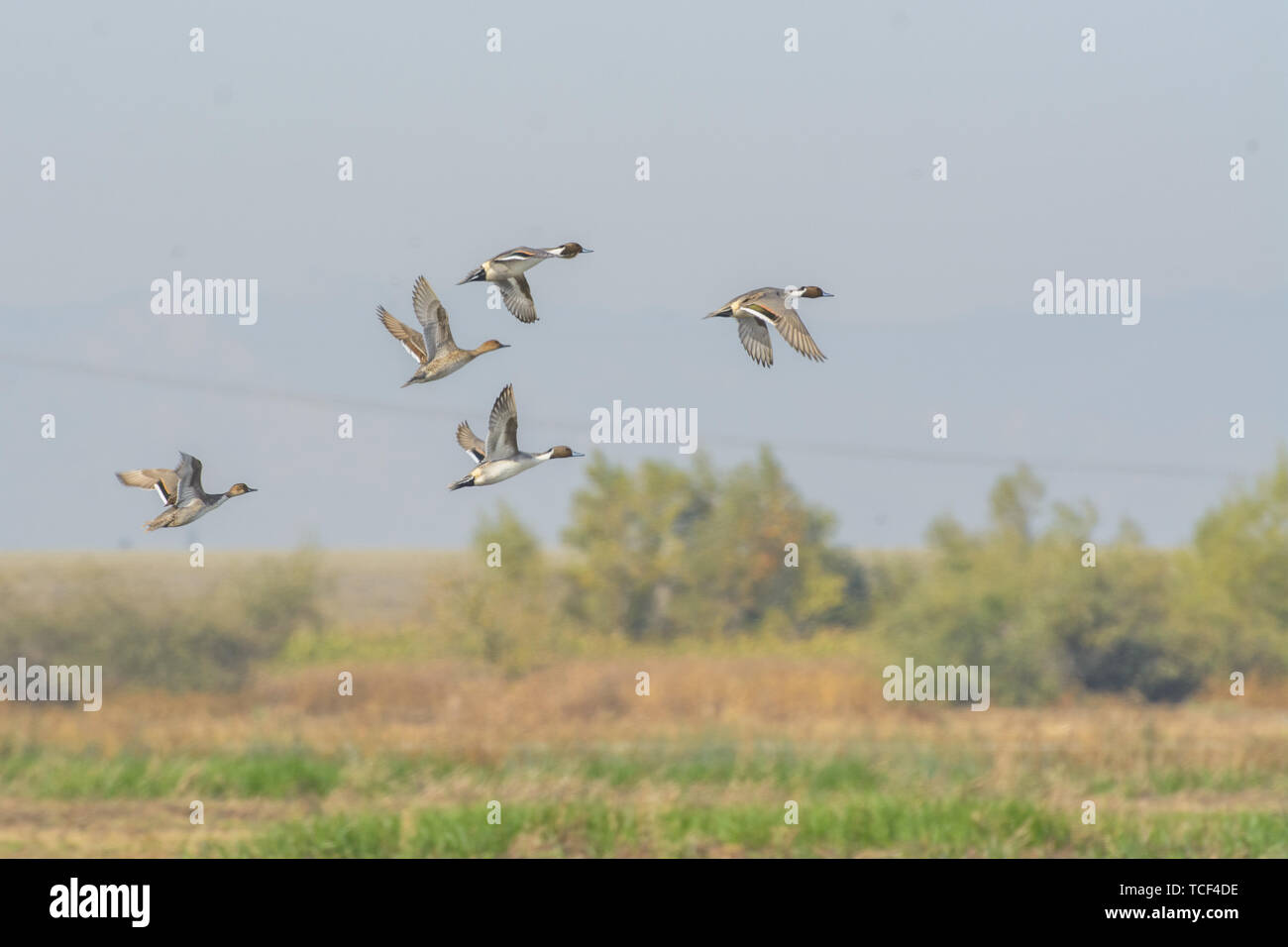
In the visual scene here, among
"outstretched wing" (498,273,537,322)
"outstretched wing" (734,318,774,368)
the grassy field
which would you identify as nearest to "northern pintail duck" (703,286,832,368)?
"outstretched wing" (734,318,774,368)

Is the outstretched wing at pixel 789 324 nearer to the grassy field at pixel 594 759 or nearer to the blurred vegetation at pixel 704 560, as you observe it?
the grassy field at pixel 594 759

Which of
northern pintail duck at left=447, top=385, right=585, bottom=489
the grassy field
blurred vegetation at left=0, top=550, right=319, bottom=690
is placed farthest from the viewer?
blurred vegetation at left=0, top=550, right=319, bottom=690

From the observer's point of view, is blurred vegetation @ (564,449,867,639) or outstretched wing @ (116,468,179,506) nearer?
outstretched wing @ (116,468,179,506)

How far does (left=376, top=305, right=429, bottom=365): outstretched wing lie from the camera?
14690 millimetres

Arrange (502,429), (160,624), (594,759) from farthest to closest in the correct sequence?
1. (160,624)
2. (594,759)
3. (502,429)

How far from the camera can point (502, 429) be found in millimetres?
13898

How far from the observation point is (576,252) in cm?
1469

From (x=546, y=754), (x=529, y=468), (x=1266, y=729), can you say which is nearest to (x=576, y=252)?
(x=529, y=468)

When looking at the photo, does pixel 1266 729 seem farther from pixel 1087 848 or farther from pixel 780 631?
pixel 1087 848

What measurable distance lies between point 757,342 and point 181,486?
4158 millimetres

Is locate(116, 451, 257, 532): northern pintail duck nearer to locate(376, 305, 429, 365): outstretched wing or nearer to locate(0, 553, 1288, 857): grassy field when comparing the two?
locate(376, 305, 429, 365): outstretched wing

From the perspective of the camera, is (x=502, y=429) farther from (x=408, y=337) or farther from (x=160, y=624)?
(x=160, y=624)

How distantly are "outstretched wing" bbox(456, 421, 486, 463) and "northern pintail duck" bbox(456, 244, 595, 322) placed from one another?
0.87m

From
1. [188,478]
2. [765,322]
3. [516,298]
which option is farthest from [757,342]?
[188,478]
